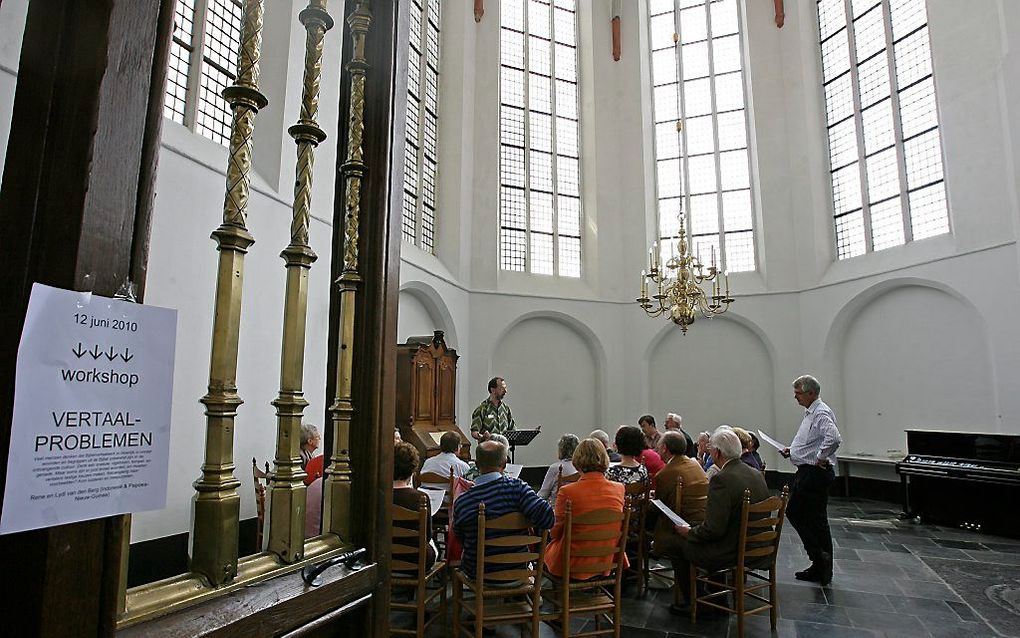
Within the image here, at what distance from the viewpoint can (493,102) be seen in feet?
35.2

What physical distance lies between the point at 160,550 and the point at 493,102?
8.92 metres

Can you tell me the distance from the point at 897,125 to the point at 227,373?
1108 centimetres

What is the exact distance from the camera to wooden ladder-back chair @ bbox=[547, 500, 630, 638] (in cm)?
292

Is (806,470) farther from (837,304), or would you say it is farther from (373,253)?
(837,304)

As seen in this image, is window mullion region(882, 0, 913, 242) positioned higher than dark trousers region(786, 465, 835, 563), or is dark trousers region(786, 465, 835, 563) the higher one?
window mullion region(882, 0, 913, 242)

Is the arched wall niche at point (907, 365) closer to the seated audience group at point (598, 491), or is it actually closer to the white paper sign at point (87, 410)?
the seated audience group at point (598, 491)

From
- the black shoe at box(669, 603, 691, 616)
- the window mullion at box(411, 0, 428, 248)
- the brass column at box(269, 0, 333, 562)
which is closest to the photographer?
the brass column at box(269, 0, 333, 562)

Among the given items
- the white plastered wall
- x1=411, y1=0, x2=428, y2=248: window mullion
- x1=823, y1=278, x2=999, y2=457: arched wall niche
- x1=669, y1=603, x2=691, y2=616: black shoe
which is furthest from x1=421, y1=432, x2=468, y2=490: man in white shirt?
x1=823, y1=278, x2=999, y2=457: arched wall niche

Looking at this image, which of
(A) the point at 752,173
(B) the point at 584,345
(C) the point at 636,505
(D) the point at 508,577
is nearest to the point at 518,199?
(B) the point at 584,345

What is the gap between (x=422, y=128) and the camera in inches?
370

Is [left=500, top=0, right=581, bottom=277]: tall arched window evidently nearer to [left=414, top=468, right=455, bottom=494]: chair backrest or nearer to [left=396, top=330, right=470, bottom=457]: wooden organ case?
[left=396, top=330, right=470, bottom=457]: wooden organ case

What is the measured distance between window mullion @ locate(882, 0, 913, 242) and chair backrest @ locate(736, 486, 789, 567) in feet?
24.5

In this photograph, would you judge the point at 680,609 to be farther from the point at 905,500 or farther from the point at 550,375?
the point at 550,375

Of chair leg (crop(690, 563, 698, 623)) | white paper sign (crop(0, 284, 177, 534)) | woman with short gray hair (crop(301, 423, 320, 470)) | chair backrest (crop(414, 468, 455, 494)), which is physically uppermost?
white paper sign (crop(0, 284, 177, 534))
